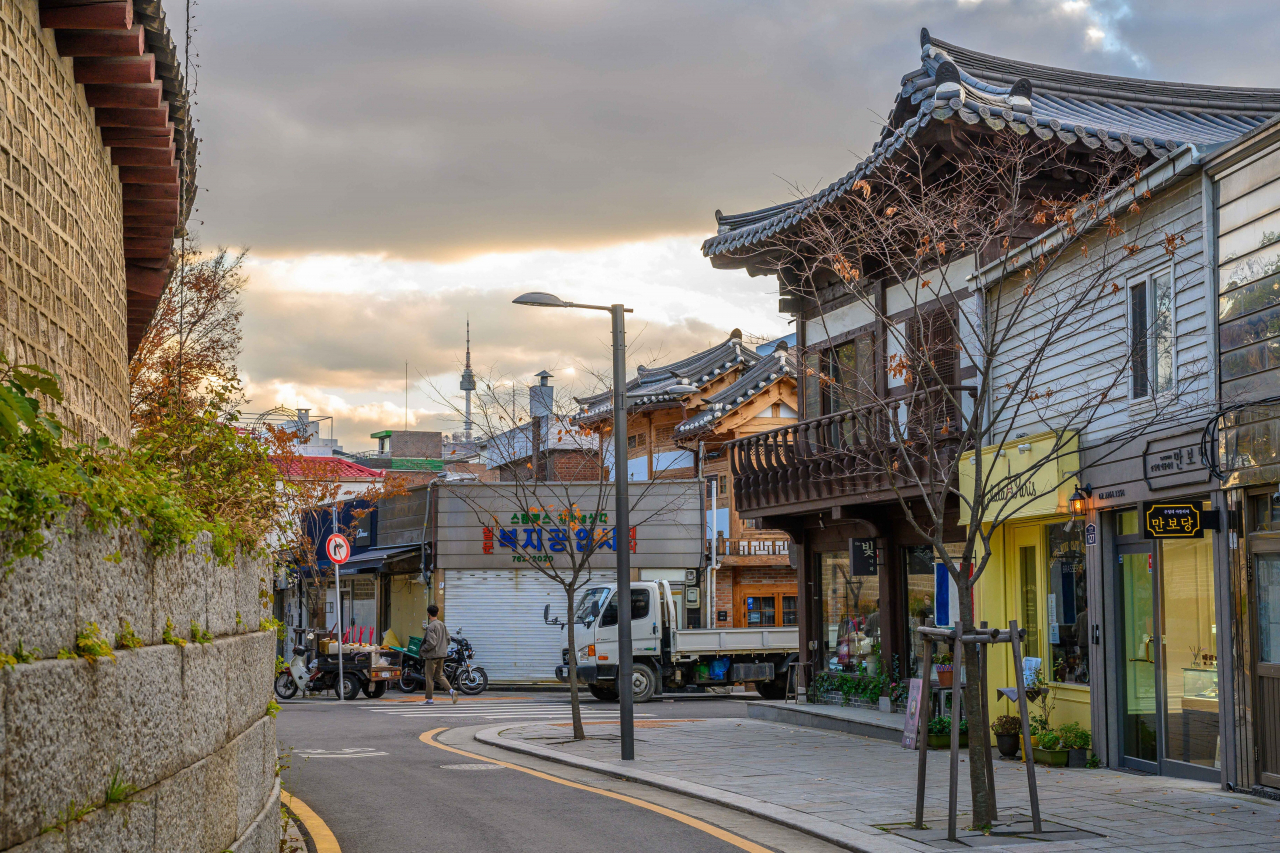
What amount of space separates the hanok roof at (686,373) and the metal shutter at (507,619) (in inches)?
279

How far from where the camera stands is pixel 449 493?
35.5m

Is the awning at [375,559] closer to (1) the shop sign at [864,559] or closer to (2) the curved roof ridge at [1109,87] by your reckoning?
(1) the shop sign at [864,559]

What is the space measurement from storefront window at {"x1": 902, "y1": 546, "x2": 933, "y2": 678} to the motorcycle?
39.7ft

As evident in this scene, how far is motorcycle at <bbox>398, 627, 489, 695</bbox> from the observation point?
29.0 metres

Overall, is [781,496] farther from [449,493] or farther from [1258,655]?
[449,493]

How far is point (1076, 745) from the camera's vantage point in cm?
1441

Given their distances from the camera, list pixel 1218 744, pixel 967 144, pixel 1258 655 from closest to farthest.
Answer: pixel 1258 655, pixel 1218 744, pixel 967 144

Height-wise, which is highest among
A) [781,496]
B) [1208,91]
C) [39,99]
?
[1208,91]

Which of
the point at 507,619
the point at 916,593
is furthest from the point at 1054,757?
the point at 507,619

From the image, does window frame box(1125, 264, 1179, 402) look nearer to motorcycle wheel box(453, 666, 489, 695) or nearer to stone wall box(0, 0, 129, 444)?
stone wall box(0, 0, 129, 444)

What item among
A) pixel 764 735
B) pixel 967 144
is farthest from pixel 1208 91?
pixel 764 735

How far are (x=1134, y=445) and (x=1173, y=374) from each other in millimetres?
815

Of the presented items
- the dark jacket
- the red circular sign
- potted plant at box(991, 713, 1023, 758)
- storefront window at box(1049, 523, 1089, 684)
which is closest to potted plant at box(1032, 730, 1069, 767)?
potted plant at box(991, 713, 1023, 758)

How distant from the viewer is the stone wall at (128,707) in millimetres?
3705
